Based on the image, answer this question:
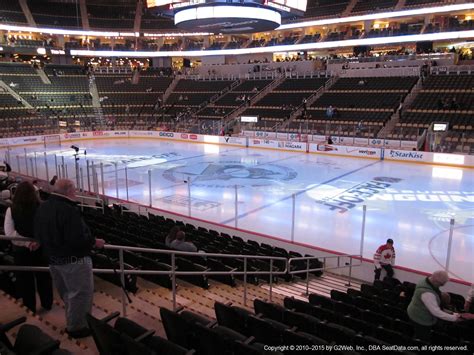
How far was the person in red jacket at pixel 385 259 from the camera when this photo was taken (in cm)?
877

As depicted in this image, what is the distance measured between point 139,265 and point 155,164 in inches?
692

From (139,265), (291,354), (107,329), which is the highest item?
(107,329)

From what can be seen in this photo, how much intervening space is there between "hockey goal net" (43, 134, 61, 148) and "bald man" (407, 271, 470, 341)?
104 ft

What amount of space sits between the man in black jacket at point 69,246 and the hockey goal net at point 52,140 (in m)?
30.8

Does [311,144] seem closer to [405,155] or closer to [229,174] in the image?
[405,155]

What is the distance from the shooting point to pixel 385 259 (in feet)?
28.9

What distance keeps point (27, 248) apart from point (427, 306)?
4174 millimetres

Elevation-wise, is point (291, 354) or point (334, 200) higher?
point (291, 354)

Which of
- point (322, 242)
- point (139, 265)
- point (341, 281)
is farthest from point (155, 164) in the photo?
point (139, 265)

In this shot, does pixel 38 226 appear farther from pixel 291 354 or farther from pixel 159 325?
pixel 291 354

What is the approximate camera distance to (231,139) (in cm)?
3225

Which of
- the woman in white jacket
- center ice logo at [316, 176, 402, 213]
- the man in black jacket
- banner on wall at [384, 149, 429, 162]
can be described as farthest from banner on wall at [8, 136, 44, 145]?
the man in black jacket

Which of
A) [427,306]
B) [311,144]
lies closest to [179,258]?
[427,306]

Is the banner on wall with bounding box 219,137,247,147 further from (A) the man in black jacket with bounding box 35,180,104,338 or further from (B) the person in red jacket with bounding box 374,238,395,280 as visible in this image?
(A) the man in black jacket with bounding box 35,180,104,338
